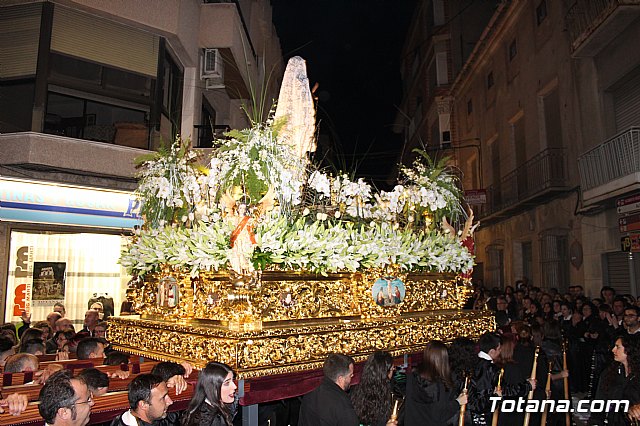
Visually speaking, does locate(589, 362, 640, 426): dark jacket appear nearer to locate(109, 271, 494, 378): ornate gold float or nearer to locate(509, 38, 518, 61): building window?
locate(109, 271, 494, 378): ornate gold float

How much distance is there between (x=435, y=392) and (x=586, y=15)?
11.5 meters

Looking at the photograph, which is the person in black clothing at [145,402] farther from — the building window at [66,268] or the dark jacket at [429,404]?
the building window at [66,268]

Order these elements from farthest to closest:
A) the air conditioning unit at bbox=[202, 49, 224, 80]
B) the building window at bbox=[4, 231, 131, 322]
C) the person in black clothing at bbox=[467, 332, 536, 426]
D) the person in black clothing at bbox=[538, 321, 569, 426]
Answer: the air conditioning unit at bbox=[202, 49, 224, 80] → the building window at bbox=[4, 231, 131, 322] → the person in black clothing at bbox=[538, 321, 569, 426] → the person in black clothing at bbox=[467, 332, 536, 426]

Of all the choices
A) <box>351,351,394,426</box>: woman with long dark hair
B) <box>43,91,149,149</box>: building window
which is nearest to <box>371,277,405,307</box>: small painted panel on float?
<box>351,351,394,426</box>: woman with long dark hair

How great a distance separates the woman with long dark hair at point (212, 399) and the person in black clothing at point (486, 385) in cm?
261

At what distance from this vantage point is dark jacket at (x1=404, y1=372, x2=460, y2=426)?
4582 mm

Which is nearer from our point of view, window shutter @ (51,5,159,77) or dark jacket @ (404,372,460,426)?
dark jacket @ (404,372,460,426)

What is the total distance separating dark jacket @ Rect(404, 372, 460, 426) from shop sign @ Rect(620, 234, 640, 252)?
784 centimetres

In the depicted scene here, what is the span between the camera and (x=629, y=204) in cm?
1087

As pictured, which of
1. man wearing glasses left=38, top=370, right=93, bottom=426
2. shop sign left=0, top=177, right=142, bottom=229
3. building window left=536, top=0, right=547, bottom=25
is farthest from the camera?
building window left=536, top=0, right=547, bottom=25

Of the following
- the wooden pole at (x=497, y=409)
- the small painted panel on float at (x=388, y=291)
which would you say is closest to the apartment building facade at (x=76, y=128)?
the small painted panel on float at (x=388, y=291)

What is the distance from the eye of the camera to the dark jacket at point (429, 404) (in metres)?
4.58

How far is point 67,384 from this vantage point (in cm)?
292

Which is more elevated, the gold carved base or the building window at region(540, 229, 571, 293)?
the building window at region(540, 229, 571, 293)
